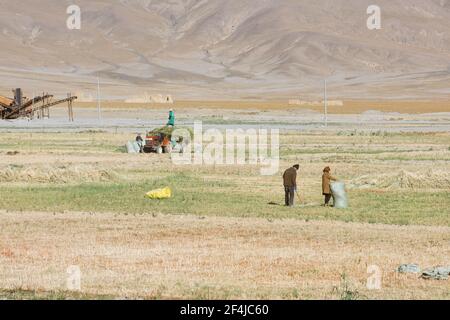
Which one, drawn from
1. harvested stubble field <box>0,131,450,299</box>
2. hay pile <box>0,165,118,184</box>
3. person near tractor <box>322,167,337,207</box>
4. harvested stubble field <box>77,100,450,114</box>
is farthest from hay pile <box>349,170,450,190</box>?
harvested stubble field <box>77,100,450,114</box>

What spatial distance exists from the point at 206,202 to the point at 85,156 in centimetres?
1956

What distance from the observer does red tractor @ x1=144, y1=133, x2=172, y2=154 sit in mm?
49250

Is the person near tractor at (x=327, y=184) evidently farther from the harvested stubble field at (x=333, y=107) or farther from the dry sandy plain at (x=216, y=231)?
the harvested stubble field at (x=333, y=107)

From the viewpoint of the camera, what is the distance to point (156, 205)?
2798 centimetres

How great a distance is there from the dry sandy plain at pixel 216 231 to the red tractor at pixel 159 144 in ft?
10.5

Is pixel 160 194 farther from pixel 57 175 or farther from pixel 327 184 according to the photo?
pixel 57 175

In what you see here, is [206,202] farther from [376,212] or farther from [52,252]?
[52,252]

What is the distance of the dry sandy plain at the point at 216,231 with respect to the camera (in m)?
16.1

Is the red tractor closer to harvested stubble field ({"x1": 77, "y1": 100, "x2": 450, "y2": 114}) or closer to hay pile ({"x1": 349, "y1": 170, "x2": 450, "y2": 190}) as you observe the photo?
hay pile ({"x1": 349, "y1": 170, "x2": 450, "y2": 190})

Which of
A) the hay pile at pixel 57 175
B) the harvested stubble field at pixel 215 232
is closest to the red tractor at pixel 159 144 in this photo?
the harvested stubble field at pixel 215 232

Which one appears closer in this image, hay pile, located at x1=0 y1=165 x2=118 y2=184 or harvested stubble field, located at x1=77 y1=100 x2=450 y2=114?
hay pile, located at x1=0 y1=165 x2=118 y2=184

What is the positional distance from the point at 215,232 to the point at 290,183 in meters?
5.13

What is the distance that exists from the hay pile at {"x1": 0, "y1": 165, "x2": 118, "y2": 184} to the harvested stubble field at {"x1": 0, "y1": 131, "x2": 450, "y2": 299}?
51 mm
